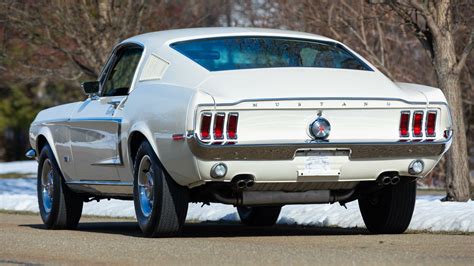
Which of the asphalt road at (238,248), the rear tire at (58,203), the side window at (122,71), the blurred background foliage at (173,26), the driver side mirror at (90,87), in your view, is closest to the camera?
the asphalt road at (238,248)

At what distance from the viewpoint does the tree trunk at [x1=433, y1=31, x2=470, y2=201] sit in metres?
15.1

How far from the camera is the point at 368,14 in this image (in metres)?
21.0

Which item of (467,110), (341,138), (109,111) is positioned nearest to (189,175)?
(341,138)

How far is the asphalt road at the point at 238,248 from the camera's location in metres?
7.85

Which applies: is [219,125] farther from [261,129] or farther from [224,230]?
[224,230]

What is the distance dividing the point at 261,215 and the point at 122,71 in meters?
2.01

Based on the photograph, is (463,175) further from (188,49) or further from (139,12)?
(139,12)

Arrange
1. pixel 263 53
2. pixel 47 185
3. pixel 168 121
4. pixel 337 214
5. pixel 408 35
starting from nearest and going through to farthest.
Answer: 1. pixel 168 121
2. pixel 263 53
3. pixel 337 214
4. pixel 47 185
5. pixel 408 35

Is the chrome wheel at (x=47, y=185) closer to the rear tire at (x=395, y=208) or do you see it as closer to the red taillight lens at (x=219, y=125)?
the rear tire at (x=395, y=208)

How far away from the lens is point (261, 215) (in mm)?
12211

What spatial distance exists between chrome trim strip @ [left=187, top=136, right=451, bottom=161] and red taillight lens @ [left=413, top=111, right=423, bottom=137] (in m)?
0.08

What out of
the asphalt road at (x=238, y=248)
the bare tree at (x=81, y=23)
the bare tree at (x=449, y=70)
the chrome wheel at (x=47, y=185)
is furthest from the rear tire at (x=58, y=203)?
the bare tree at (x=81, y=23)

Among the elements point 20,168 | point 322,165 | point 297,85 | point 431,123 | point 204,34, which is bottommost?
point 20,168

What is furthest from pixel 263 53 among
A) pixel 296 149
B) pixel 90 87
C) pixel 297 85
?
pixel 90 87
